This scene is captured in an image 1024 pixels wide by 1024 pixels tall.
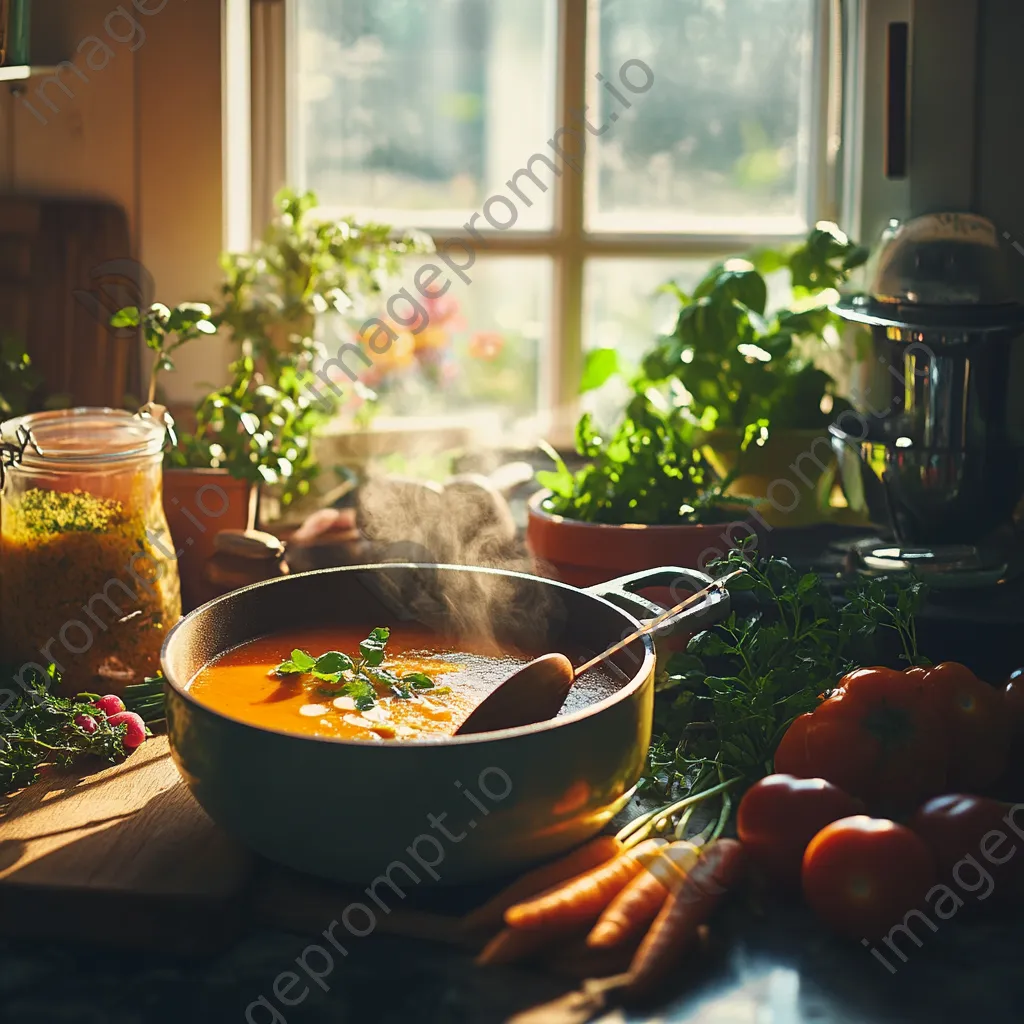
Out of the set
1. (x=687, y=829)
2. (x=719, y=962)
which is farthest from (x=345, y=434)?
(x=719, y=962)

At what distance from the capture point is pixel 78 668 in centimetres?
126

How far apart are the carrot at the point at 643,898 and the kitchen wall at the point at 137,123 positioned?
1.19m

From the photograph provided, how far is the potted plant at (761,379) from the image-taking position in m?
1.65

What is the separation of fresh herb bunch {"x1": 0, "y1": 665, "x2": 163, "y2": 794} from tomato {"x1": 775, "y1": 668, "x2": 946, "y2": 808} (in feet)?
2.02

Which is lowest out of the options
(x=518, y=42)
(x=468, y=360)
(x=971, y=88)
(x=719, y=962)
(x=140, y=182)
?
(x=719, y=962)

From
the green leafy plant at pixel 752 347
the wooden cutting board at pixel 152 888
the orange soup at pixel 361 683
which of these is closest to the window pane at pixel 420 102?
the green leafy plant at pixel 752 347

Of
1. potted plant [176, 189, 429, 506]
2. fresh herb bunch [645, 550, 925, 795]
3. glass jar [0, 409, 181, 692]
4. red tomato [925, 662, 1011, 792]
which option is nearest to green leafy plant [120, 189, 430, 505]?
potted plant [176, 189, 429, 506]

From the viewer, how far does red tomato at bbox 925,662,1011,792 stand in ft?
3.51

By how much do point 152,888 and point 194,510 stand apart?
67 cm

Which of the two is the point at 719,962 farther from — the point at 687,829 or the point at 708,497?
the point at 708,497

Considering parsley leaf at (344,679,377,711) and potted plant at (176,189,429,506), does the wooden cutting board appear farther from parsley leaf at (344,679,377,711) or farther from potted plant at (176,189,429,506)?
potted plant at (176,189,429,506)

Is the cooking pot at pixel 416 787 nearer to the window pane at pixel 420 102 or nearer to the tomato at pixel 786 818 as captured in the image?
the tomato at pixel 786 818

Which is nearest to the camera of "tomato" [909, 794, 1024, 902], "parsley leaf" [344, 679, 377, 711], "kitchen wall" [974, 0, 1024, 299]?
"tomato" [909, 794, 1024, 902]

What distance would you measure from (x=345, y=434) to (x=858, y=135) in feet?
2.86
